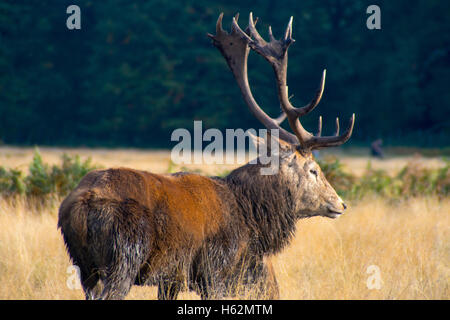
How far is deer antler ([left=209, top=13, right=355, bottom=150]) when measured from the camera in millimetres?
5770

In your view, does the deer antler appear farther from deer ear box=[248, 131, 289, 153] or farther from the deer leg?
the deer leg

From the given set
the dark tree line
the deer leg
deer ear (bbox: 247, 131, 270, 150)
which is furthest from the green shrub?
the dark tree line

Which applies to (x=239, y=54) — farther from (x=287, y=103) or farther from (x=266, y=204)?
(x=266, y=204)

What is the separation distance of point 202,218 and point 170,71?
3210 centimetres

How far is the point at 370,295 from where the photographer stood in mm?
5422

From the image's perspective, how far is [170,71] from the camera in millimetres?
36375

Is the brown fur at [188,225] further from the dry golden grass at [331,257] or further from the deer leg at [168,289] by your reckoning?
the dry golden grass at [331,257]

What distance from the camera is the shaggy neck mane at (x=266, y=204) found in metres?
5.50

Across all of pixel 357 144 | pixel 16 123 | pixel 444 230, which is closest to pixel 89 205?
pixel 444 230

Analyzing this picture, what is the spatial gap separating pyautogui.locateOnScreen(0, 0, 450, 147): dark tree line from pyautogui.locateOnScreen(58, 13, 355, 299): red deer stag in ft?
98.6

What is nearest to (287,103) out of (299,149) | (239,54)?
(299,149)

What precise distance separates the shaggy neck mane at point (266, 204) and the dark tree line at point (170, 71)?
30.3 meters

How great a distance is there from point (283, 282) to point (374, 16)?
33.2m

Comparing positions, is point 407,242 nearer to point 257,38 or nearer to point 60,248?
point 257,38
